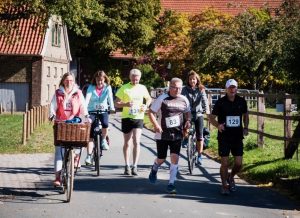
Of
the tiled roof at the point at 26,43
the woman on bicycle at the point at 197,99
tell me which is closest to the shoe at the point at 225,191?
the woman on bicycle at the point at 197,99

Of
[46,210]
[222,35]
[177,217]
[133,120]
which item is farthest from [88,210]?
[222,35]

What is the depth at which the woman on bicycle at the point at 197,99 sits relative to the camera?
1272 centimetres

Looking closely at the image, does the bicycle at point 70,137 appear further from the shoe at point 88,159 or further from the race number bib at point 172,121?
the shoe at point 88,159

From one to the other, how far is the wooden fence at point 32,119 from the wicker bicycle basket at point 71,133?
871cm

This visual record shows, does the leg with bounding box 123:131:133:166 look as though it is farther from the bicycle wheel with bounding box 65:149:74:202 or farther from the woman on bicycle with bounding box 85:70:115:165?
the bicycle wheel with bounding box 65:149:74:202

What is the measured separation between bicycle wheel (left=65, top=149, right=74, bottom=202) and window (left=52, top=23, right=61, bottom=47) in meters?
36.4

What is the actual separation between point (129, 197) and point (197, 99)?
3971mm

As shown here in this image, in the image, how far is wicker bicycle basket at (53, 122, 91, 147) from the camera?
9219 millimetres

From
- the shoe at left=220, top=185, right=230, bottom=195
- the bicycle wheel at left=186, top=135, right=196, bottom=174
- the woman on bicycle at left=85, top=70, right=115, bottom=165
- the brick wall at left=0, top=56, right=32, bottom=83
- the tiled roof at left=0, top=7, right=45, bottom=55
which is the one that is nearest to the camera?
the shoe at left=220, top=185, right=230, bottom=195

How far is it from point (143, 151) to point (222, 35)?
89.1ft

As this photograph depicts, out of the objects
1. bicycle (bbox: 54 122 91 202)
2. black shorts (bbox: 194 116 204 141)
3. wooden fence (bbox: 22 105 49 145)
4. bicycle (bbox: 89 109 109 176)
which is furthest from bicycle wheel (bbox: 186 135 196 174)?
wooden fence (bbox: 22 105 49 145)

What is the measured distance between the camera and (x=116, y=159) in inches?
568

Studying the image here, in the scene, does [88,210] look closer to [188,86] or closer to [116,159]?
[188,86]

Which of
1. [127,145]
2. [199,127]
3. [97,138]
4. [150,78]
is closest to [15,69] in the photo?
[150,78]
